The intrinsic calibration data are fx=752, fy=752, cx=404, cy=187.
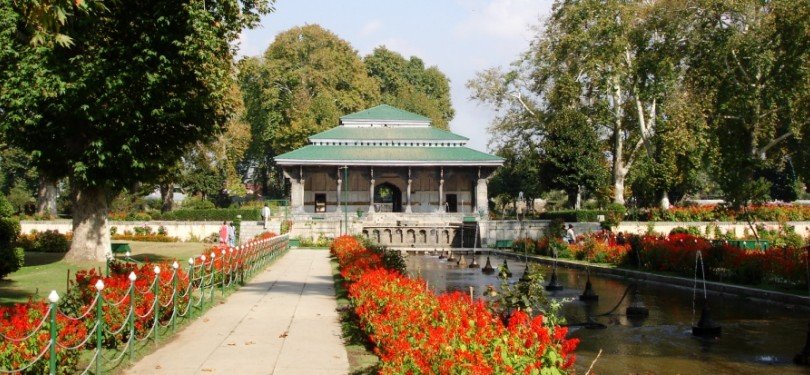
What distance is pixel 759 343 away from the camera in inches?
527

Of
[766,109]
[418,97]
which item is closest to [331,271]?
[766,109]

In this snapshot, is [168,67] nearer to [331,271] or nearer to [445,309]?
[331,271]

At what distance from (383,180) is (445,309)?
53098mm

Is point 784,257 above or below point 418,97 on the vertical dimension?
below

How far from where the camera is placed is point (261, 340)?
11820mm

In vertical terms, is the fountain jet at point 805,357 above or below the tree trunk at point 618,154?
below

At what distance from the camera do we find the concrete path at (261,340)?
9.75 m

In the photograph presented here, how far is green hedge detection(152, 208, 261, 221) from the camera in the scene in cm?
5050

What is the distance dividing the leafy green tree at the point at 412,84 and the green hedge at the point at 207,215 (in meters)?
36.4

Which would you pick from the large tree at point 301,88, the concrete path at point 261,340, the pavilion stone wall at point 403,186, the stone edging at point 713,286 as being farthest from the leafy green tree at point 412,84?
the concrete path at point 261,340

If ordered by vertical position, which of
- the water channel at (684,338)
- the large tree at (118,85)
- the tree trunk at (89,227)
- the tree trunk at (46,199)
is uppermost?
the large tree at (118,85)

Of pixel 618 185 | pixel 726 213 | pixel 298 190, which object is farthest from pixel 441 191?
pixel 726 213

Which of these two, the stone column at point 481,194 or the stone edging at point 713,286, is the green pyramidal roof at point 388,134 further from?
the stone edging at point 713,286

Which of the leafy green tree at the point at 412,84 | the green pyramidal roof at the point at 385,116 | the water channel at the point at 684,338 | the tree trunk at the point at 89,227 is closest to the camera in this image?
the water channel at the point at 684,338
